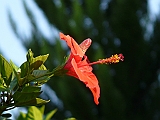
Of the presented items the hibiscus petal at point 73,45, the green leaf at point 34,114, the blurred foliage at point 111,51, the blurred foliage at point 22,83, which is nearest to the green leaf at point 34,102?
the blurred foliage at point 22,83

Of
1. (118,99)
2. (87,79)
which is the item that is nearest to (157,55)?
(118,99)

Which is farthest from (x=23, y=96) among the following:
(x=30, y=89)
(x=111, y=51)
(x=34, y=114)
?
(x=111, y=51)

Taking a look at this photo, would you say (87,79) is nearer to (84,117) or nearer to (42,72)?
(42,72)

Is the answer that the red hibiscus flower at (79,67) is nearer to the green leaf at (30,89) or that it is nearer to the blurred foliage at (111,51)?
the green leaf at (30,89)

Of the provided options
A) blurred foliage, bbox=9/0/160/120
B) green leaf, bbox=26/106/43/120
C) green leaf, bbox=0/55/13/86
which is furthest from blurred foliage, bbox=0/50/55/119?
blurred foliage, bbox=9/0/160/120

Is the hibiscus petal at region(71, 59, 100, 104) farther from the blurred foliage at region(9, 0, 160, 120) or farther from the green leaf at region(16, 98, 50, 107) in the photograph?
the blurred foliage at region(9, 0, 160, 120)

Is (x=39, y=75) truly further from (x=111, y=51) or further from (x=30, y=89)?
(x=111, y=51)

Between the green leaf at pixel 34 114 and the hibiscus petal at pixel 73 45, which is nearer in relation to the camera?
the hibiscus petal at pixel 73 45

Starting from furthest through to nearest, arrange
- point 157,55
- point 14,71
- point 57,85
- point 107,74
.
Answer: point 157,55, point 57,85, point 107,74, point 14,71
